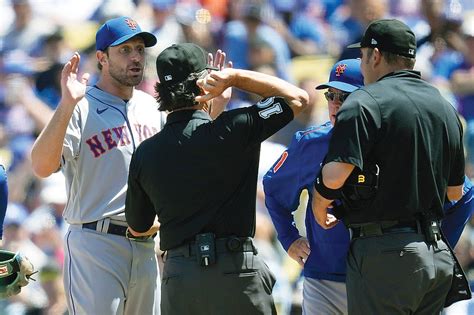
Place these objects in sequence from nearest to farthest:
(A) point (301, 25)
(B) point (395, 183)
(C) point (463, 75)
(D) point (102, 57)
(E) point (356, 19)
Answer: (B) point (395, 183) → (D) point (102, 57) → (C) point (463, 75) → (E) point (356, 19) → (A) point (301, 25)

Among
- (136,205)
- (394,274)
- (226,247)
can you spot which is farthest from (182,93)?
(394,274)

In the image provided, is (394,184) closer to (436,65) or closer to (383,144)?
(383,144)

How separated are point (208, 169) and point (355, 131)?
74cm

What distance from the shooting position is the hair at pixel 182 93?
4383 millimetres

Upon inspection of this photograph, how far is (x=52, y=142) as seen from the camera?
5.00 meters

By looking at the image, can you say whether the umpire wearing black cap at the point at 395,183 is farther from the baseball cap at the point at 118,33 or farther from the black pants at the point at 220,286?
the baseball cap at the point at 118,33

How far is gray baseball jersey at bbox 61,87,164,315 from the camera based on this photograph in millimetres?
5195

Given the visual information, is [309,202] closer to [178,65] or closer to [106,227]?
[178,65]

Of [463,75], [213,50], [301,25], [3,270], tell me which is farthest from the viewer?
[213,50]

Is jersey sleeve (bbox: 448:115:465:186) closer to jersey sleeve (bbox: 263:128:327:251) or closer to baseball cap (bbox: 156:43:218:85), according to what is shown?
jersey sleeve (bbox: 263:128:327:251)

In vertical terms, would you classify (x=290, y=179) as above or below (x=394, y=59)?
below

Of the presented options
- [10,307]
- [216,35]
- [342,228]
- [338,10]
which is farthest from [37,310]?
[342,228]

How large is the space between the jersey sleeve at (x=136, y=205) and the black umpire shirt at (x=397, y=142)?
0.96m

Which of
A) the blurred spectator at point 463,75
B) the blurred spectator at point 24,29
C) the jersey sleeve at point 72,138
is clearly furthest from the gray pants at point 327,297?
the blurred spectator at point 24,29
